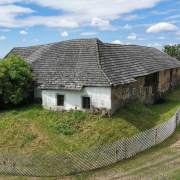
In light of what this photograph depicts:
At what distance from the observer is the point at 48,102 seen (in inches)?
725

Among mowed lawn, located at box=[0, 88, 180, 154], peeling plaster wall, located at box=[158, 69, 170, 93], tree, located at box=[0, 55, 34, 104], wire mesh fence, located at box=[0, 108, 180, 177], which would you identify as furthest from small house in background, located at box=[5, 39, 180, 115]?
wire mesh fence, located at box=[0, 108, 180, 177]

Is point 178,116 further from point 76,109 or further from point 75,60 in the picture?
point 75,60

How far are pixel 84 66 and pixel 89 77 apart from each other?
5.30 ft

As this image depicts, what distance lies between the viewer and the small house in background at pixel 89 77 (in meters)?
16.8

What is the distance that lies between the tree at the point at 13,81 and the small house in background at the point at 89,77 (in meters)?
1.16

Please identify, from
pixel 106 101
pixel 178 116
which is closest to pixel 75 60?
pixel 106 101

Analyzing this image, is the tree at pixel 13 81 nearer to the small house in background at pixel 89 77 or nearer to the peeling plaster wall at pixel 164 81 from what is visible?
the small house in background at pixel 89 77

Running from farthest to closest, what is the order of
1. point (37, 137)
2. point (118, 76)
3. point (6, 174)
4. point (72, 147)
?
point (118, 76) < point (37, 137) < point (72, 147) < point (6, 174)

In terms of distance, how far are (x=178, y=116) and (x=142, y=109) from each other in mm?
3076

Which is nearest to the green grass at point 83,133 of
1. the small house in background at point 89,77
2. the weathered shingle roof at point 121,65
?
the small house in background at point 89,77

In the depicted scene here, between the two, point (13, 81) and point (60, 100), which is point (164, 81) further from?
point (13, 81)

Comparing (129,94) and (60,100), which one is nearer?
(60,100)

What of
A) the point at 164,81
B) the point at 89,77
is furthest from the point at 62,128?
the point at 164,81

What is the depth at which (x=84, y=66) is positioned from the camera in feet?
60.5
